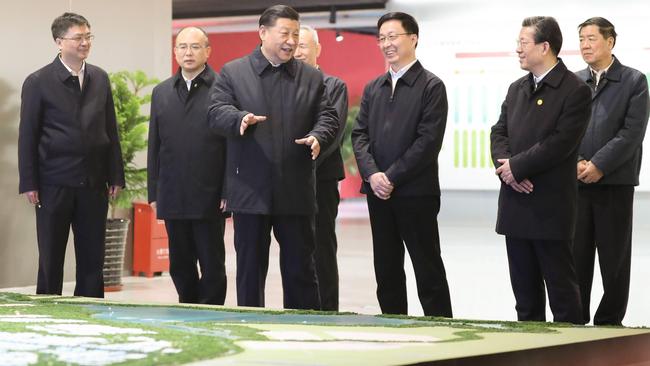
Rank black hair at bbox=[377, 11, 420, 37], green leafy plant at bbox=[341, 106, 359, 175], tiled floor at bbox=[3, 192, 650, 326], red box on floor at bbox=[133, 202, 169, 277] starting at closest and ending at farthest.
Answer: black hair at bbox=[377, 11, 420, 37]
tiled floor at bbox=[3, 192, 650, 326]
red box on floor at bbox=[133, 202, 169, 277]
green leafy plant at bbox=[341, 106, 359, 175]

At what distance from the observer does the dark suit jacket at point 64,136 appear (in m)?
6.16

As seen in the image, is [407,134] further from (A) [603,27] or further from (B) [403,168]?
(A) [603,27]

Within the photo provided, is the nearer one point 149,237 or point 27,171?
point 27,171

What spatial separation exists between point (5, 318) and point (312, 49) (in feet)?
8.37

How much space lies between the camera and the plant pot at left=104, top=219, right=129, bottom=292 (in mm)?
8117

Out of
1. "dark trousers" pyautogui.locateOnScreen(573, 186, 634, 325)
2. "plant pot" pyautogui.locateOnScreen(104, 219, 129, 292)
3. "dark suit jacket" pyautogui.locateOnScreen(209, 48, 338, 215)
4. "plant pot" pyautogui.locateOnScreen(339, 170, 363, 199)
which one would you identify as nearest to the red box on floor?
"plant pot" pyautogui.locateOnScreen(104, 219, 129, 292)

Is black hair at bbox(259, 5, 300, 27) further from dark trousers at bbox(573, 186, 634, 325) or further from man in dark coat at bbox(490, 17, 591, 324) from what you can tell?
dark trousers at bbox(573, 186, 634, 325)

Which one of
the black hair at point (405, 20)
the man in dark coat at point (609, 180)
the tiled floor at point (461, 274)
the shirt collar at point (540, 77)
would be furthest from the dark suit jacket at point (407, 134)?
the tiled floor at point (461, 274)

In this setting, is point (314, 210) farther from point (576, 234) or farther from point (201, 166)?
point (576, 234)

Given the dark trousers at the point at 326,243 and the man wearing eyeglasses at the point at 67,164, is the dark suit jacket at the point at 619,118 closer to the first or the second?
the dark trousers at the point at 326,243

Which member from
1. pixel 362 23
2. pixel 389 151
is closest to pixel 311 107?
pixel 389 151

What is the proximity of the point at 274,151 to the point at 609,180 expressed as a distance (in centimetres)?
161

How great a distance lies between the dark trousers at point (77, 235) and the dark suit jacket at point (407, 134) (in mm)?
1494

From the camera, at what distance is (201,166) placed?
5.92 m
